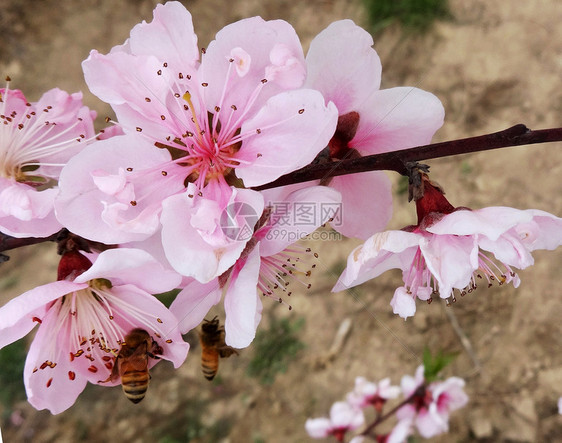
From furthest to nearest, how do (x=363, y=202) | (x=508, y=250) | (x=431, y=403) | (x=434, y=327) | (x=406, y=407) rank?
(x=434, y=327) < (x=406, y=407) < (x=431, y=403) < (x=363, y=202) < (x=508, y=250)

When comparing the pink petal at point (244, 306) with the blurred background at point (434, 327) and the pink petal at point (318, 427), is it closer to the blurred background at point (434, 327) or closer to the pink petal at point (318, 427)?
the pink petal at point (318, 427)

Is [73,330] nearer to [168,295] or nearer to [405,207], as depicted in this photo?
[168,295]

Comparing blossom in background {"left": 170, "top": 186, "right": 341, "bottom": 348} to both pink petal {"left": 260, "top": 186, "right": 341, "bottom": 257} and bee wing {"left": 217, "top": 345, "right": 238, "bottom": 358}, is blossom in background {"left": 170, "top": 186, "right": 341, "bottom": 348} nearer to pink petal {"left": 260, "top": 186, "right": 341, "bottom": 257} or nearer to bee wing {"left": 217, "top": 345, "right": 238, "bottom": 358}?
pink petal {"left": 260, "top": 186, "right": 341, "bottom": 257}

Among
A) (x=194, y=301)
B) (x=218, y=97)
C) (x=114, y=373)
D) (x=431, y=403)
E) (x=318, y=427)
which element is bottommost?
(x=318, y=427)

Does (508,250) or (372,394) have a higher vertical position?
(508,250)

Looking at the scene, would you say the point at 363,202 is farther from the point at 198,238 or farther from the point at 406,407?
the point at 406,407

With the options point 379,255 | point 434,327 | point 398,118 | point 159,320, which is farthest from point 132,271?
point 434,327
